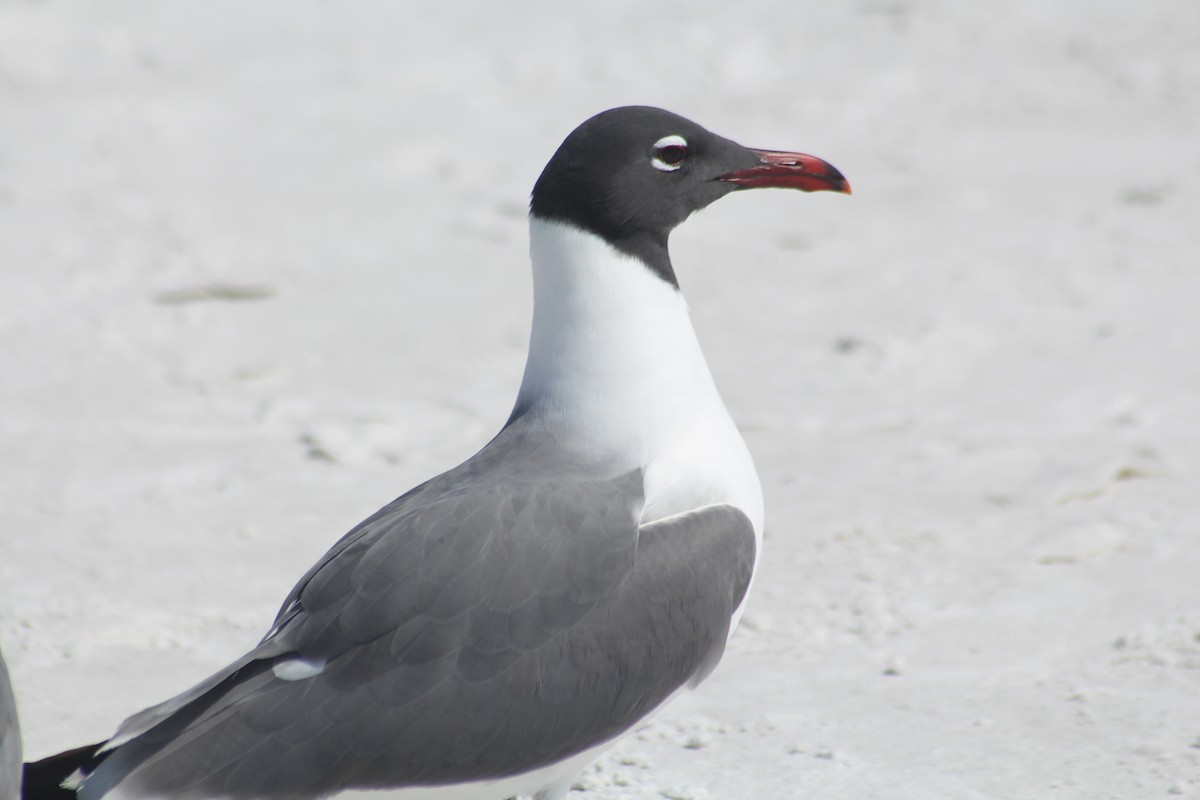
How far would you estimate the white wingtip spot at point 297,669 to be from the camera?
294 centimetres

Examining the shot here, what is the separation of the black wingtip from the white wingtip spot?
36 cm

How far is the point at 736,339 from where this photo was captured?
20.7ft

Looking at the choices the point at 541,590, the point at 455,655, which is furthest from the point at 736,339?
the point at 455,655

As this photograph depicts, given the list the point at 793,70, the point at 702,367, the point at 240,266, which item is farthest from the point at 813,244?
the point at 702,367

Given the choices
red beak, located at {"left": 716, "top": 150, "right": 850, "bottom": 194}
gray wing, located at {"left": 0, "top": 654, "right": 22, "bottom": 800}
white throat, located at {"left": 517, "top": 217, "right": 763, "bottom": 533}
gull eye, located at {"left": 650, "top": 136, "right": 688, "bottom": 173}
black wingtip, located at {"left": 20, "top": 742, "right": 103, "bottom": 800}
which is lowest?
black wingtip, located at {"left": 20, "top": 742, "right": 103, "bottom": 800}

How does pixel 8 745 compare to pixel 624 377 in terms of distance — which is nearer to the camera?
pixel 8 745

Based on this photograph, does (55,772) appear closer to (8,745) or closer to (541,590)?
(8,745)

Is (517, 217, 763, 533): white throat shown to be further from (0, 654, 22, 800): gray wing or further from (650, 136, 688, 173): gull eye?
(0, 654, 22, 800): gray wing

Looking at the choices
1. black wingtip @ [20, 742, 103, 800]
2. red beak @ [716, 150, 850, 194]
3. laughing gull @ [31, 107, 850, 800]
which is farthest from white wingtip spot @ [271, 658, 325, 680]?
red beak @ [716, 150, 850, 194]

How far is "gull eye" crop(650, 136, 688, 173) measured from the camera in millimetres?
3541

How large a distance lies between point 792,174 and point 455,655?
1.44m

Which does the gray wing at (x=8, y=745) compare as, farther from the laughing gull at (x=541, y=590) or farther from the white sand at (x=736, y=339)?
the white sand at (x=736, y=339)

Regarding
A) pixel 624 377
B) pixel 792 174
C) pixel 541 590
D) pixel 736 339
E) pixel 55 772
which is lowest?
pixel 55 772

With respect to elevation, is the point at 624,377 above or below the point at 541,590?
above
